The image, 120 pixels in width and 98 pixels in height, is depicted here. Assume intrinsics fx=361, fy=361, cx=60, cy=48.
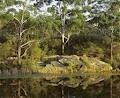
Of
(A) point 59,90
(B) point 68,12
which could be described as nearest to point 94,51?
(B) point 68,12

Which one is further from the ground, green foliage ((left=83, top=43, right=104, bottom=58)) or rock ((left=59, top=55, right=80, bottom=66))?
green foliage ((left=83, top=43, right=104, bottom=58))

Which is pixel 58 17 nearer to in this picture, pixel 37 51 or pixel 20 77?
pixel 37 51

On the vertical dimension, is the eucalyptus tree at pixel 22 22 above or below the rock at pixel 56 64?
above

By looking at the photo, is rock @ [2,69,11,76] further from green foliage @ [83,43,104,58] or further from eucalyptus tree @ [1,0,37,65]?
green foliage @ [83,43,104,58]

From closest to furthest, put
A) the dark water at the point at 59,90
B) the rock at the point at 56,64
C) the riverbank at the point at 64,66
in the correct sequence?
the dark water at the point at 59,90 < the riverbank at the point at 64,66 < the rock at the point at 56,64

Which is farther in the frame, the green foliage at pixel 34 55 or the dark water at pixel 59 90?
the green foliage at pixel 34 55

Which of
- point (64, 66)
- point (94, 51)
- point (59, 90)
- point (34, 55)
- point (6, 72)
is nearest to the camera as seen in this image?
point (59, 90)

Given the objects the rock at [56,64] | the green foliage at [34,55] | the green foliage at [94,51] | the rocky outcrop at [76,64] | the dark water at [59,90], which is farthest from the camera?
the green foliage at [94,51]

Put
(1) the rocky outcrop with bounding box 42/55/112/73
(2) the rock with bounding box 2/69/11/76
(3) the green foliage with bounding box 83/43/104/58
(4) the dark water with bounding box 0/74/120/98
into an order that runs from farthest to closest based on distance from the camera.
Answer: (3) the green foliage with bounding box 83/43/104/58 → (1) the rocky outcrop with bounding box 42/55/112/73 → (2) the rock with bounding box 2/69/11/76 → (4) the dark water with bounding box 0/74/120/98

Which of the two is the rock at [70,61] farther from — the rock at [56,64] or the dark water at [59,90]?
the dark water at [59,90]

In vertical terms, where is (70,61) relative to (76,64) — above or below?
above

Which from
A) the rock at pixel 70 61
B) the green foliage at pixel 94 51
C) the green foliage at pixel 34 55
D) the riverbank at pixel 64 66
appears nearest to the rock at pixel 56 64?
the riverbank at pixel 64 66

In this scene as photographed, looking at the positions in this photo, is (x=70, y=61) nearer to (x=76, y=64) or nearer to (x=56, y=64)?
(x=76, y=64)

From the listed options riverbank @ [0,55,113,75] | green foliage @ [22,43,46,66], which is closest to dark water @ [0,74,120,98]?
riverbank @ [0,55,113,75]
